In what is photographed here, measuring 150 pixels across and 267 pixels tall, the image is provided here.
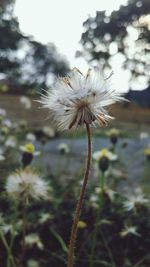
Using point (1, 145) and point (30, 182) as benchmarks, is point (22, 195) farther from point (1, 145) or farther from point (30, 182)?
point (1, 145)

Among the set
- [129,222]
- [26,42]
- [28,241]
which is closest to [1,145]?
[129,222]

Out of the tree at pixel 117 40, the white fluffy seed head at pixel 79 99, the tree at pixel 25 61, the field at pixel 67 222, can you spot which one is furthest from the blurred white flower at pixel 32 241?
the tree at pixel 25 61

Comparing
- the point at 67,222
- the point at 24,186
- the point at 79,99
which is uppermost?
the point at 79,99

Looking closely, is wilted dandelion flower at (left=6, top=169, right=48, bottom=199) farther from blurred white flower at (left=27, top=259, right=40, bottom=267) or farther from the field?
blurred white flower at (left=27, top=259, right=40, bottom=267)

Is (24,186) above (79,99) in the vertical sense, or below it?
below

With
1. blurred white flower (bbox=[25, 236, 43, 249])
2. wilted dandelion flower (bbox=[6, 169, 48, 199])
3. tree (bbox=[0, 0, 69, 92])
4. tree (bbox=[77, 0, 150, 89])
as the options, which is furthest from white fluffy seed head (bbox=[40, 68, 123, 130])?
tree (bbox=[0, 0, 69, 92])

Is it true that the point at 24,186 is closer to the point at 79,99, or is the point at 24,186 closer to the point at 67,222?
the point at 79,99

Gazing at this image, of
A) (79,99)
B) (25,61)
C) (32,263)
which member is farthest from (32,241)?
(25,61)
